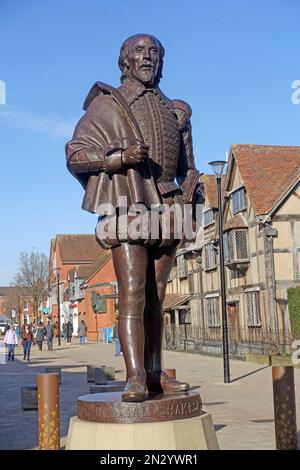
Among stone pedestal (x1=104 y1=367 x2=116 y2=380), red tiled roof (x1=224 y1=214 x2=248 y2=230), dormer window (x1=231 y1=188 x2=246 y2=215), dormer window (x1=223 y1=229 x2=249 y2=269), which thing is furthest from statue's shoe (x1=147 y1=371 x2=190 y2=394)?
dormer window (x1=231 y1=188 x2=246 y2=215)

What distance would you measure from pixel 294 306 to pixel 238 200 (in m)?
6.78

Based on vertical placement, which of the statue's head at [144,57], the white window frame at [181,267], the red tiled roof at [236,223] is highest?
the red tiled roof at [236,223]

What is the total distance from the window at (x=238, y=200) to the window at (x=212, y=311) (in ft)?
15.1

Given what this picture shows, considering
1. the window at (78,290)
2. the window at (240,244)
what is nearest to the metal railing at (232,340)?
the window at (240,244)

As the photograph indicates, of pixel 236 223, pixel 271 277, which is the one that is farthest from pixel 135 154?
pixel 236 223

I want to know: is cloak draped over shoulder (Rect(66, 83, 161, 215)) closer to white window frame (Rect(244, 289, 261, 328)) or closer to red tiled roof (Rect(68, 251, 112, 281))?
white window frame (Rect(244, 289, 261, 328))

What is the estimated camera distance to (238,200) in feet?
94.0

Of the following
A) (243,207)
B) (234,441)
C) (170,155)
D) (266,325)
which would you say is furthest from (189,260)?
(170,155)

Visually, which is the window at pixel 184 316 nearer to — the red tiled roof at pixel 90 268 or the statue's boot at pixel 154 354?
the red tiled roof at pixel 90 268

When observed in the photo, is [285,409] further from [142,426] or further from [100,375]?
[100,375]

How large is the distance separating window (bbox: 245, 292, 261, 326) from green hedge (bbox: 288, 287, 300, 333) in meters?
2.67

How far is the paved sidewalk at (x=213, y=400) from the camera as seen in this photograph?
26.9ft

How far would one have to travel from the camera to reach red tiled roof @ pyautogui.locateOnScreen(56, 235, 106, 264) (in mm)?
70150
